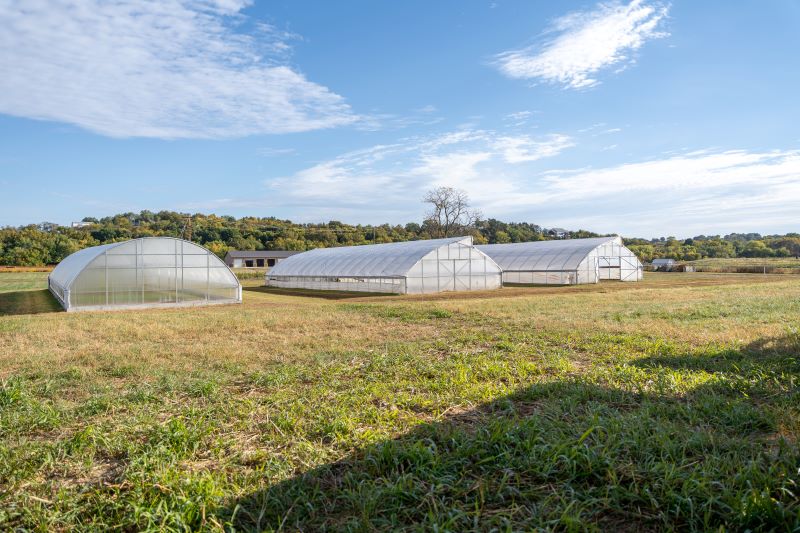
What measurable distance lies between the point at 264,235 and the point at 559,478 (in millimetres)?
80123

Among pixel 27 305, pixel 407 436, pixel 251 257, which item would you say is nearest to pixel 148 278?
pixel 27 305

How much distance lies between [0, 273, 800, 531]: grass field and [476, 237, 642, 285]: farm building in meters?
29.4

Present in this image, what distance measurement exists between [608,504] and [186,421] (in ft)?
14.5

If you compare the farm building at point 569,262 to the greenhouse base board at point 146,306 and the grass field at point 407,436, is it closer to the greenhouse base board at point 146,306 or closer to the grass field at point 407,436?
the greenhouse base board at point 146,306

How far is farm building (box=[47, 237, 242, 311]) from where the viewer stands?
23.3 metres

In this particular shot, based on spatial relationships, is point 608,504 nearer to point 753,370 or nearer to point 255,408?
point 255,408

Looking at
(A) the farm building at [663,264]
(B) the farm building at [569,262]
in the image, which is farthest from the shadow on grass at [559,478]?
(A) the farm building at [663,264]

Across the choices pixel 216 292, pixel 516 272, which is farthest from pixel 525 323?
pixel 516 272

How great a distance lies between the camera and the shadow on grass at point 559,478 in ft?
12.0

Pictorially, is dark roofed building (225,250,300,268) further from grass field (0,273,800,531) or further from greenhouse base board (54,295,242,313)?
grass field (0,273,800,531)

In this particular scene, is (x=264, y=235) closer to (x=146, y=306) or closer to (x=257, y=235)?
(x=257, y=235)

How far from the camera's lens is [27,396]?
6.98 meters

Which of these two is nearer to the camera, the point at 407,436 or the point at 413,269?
the point at 407,436

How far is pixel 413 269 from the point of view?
104 feet
